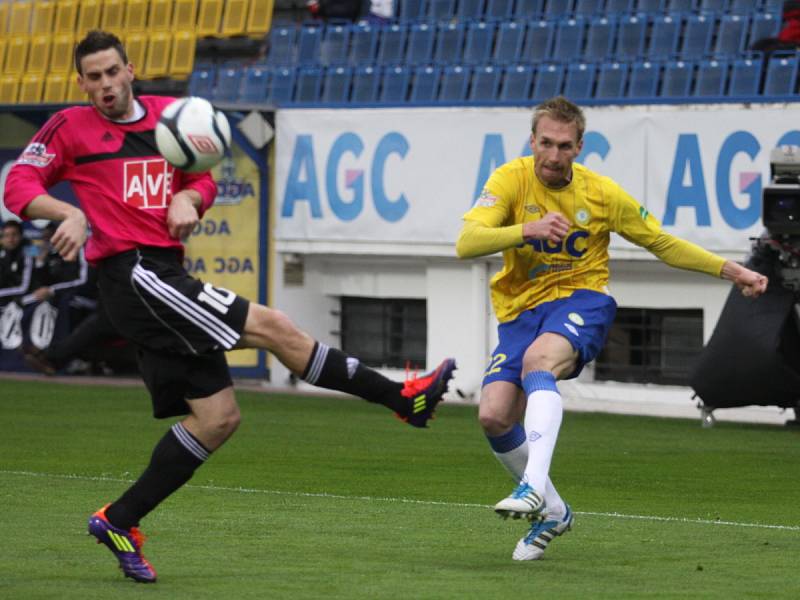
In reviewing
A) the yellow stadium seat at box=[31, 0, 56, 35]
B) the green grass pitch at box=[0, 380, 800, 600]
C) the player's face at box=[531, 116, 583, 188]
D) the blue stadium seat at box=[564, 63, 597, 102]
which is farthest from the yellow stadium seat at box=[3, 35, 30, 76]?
the player's face at box=[531, 116, 583, 188]

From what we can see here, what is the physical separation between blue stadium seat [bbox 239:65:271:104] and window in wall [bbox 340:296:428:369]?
9.81 ft

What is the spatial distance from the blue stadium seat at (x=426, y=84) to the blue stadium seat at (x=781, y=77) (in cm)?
439

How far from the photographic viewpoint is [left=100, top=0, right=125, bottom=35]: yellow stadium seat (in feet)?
85.6

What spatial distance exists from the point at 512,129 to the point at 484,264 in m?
1.57

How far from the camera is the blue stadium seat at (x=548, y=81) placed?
19703 millimetres

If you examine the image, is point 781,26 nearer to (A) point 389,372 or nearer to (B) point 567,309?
(A) point 389,372

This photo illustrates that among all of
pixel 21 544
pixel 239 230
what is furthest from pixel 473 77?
pixel 21 544

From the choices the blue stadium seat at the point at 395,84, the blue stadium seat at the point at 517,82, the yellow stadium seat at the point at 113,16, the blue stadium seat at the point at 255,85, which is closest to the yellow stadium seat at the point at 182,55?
the blue stadium seat at the point at 255,85

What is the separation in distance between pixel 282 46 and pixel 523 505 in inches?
658

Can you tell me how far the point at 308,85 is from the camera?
71.8 ft

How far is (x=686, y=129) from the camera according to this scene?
1758cm

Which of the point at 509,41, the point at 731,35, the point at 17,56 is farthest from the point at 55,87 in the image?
the point at 731,35

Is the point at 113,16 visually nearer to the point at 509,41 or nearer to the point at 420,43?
the point at 420,43

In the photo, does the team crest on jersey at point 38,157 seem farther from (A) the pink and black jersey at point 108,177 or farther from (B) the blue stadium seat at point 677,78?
(B) the blue stadium seat at point 677,78
